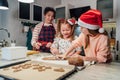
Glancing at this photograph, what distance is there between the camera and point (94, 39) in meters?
1.21

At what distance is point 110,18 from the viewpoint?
2811mm

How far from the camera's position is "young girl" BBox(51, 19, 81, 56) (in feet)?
5.12

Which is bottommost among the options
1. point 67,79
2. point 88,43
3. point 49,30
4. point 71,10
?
point 67,79

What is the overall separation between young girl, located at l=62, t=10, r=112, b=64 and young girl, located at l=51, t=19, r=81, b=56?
0.31 meters

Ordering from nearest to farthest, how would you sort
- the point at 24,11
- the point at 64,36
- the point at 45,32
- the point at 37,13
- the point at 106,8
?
the point at 64,36 < the point at 45,32 < the point at 106,8 < the point at 24,11 < the point at 37,13

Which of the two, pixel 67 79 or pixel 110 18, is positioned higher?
pixel 110 18

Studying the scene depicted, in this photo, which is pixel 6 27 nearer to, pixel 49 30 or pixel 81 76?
pixel 49 30

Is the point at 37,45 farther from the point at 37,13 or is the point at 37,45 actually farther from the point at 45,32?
the point at 37,13

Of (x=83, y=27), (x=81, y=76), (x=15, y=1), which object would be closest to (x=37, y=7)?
(x=15, y=1)

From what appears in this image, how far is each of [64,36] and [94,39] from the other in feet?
1.62

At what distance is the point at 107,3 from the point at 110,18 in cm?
30

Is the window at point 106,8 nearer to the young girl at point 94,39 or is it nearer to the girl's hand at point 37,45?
the girl's hand at point 37,45

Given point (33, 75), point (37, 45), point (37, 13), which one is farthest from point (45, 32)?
point (37, 13)

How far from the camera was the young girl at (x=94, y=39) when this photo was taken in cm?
114
